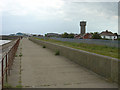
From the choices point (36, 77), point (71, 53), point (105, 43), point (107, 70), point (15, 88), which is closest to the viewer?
point (15, 88)

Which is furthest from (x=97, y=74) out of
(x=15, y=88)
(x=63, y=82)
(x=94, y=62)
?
(x=15, y=88)

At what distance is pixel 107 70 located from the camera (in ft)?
21.2

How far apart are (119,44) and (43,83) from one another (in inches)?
1020

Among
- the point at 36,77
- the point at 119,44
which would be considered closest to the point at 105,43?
the point at 119,44

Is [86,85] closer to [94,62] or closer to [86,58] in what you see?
[94,62]

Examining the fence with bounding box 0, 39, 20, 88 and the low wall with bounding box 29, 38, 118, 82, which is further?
the low wall with bounding box 29, 38, 118, 82

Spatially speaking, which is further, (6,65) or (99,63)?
(99,63)

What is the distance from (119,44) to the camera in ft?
96.9

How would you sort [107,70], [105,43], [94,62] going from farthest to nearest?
[105,43]
[94,62]
[107,70]

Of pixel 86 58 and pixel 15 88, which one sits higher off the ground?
pixel 86 58

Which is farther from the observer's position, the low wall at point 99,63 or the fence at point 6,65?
the low wall at point 99,63

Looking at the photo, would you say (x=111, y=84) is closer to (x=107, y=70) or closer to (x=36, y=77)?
(x=107, y=70)

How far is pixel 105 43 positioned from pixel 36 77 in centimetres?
→ 2889

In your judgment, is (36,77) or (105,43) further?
(105,43)
